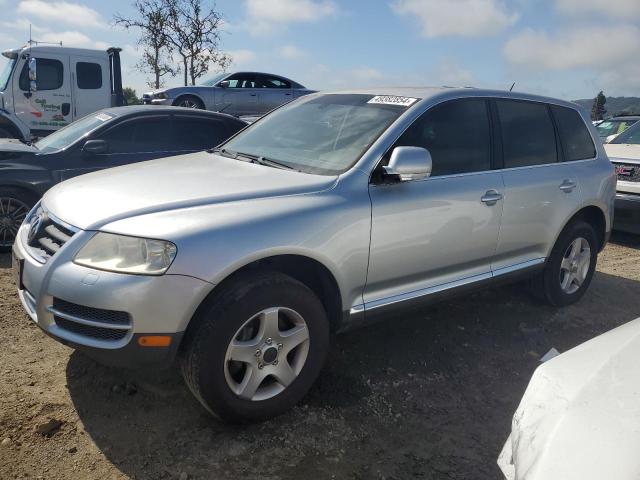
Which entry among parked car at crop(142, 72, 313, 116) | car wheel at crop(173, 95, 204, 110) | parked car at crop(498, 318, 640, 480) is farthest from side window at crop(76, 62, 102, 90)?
parked car at crop(498, 318, 640, 480)

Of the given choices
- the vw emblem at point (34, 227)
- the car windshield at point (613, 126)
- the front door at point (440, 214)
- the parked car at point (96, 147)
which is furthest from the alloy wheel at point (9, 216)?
the car windshield at point (613, 126)

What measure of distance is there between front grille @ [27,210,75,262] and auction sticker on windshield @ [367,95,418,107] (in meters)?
Answer: 2.01

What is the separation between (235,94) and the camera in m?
13.6

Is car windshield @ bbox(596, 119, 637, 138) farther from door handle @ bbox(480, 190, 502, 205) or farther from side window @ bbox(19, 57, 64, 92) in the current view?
side window @ bbox(19, 57, 64, 92)

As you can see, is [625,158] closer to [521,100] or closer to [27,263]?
[521,100]

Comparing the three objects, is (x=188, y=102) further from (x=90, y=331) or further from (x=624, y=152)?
(x=90, y=331)

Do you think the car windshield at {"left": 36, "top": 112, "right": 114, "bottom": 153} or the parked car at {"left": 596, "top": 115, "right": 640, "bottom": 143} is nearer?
the car windshield at {"left": 36, "top": 112, "right": 114, "bottom": 153}

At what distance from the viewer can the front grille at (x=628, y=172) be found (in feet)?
23.0

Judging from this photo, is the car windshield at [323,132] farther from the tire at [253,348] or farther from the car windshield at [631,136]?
the car windshield at [631,136]

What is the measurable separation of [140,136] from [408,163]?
155 inches

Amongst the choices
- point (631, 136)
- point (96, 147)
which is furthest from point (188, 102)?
point (631, 136)

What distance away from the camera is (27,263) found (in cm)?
272

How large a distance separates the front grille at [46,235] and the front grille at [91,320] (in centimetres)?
31

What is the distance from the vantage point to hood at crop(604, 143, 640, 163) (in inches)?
286
